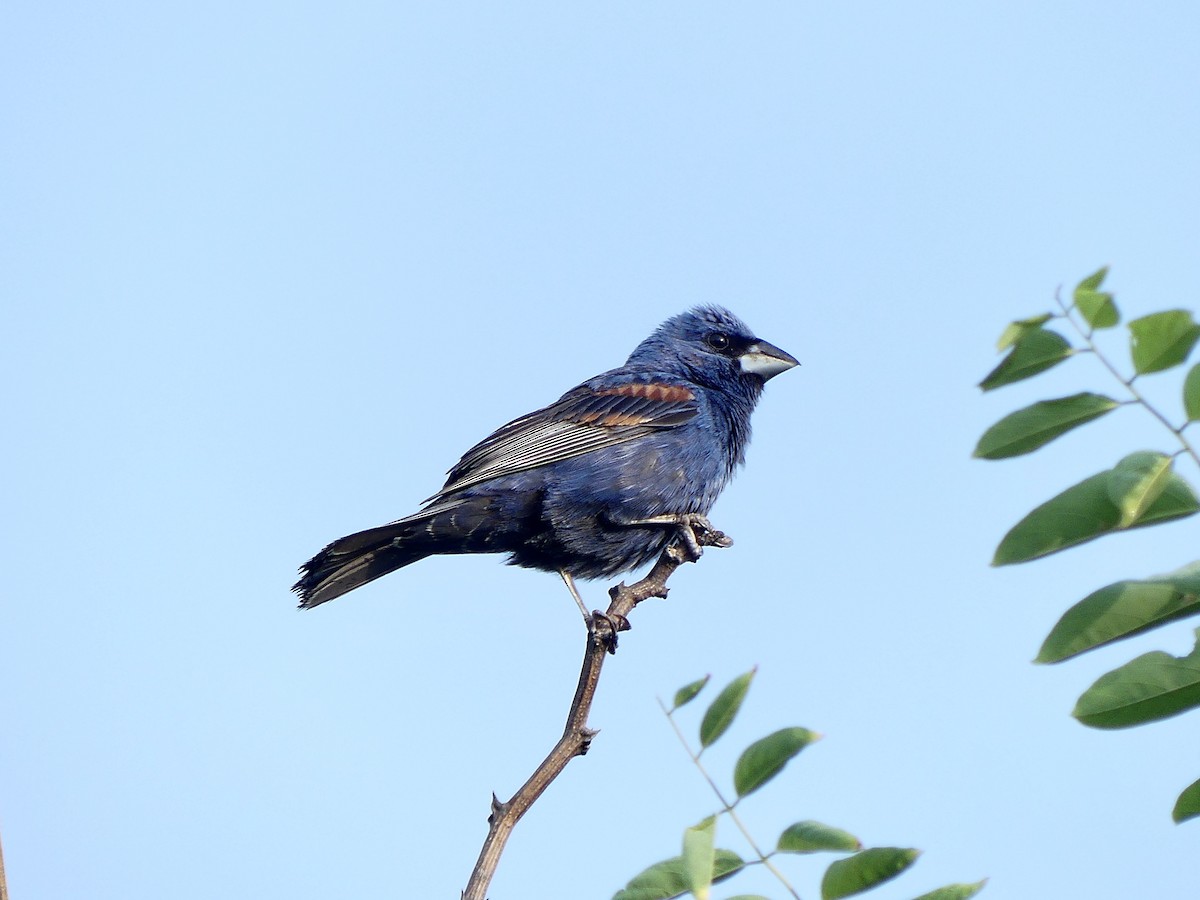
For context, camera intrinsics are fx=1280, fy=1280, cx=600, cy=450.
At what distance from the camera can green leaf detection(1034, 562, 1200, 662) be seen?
6.65 ft

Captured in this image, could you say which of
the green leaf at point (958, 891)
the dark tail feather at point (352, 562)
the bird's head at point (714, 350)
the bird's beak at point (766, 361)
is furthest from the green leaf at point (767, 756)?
A: the bird's beak at point (766, 361)

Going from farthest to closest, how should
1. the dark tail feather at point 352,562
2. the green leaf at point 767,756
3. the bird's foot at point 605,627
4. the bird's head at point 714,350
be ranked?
1. the bird's head at point 714,350
2. the dark tail feather at point 352,562
3. the bird's foot at point 605,627
4. the green leaf at point 767,756

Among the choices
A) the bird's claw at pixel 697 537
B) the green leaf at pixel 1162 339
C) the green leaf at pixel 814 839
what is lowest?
the green leaf at pixel 814 839

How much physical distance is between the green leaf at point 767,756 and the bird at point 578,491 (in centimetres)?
404

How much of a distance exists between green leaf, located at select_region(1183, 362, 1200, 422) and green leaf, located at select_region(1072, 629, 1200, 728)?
1.16 ft

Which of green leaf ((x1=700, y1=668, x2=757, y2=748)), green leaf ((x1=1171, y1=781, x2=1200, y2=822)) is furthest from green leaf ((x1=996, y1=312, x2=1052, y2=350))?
green leaf ((x1=700, y1=668, x2=757, y2=748))

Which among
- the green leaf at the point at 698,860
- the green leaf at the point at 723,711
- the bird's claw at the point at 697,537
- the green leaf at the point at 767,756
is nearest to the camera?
the green leaf at the point at 698,860

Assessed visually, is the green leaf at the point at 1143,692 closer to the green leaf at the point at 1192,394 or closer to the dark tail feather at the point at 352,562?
the green leaf at the point at 1192,394

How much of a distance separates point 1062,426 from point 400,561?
5.47 meters

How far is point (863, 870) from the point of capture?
226 cm

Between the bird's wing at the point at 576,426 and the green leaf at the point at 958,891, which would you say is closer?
the green leaf at the point at 958,891

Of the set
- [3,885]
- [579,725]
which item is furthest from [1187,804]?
[3,885]

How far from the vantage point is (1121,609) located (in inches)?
80.7

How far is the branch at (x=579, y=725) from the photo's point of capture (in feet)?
9.69
